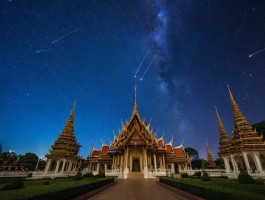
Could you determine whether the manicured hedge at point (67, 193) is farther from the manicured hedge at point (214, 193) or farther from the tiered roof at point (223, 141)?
the tiered roof at point (223, 141)

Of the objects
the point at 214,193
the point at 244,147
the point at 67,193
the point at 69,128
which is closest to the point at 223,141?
the point at 244,147

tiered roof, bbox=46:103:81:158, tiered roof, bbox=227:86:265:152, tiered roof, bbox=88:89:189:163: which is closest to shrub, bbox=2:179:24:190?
tiered roof, bbox=88:89:189:163

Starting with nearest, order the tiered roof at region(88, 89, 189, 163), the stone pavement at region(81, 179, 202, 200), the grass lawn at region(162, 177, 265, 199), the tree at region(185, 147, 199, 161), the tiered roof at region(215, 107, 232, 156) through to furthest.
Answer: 1. the grass lawn at region(162, 177, 265, 199)
2. the stone pavement at region(81, 179, 202, 200)
3. the tiered roof at region(88, 89, 189, 163)
4. the tiered roof at region(215, 107, 232, 156)
5. the tree at region(185, 147, 199, 161)

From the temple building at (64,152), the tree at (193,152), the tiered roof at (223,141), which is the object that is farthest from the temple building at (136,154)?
the tree at (193,152)

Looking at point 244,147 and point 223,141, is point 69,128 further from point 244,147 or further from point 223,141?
point 223,141

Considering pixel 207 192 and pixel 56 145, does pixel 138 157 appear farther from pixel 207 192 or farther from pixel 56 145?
pixel 207 192

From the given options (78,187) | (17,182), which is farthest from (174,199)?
(17,182)

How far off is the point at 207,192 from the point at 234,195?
216cm

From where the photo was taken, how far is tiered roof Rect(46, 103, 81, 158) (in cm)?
3338

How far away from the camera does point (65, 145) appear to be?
35.1 m

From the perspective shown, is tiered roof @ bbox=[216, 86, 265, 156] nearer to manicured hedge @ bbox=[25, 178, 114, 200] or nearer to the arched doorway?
the arched doorway

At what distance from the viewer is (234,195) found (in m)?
5.17

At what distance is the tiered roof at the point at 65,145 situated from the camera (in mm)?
33375

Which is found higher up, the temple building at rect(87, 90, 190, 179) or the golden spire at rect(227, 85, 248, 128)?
the golden spire at rect(227, 85, 248, 128)
